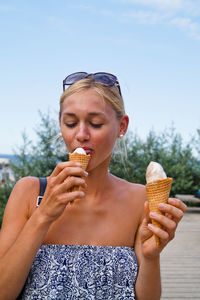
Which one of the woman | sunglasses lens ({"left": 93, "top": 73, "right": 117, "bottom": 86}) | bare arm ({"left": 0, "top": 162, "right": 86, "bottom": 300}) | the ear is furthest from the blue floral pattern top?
sunglasses lens ({"left": 93, "top": 73, "right": 117, "bottom": 86})

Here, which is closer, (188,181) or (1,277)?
(1,277)

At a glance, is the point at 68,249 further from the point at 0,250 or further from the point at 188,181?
the point at 188,181

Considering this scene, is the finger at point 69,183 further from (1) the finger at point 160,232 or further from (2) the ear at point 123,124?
(2) the ear at point 123,124

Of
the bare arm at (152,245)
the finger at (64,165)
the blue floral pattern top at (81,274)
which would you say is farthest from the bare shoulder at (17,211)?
the bare arm at (152,245)

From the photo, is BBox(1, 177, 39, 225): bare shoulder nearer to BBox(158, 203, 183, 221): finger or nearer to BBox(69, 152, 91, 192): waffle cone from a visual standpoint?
BBox(69, 152, 91, 192): waffle cone

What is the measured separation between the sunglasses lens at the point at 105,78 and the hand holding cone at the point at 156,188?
597 millimetres

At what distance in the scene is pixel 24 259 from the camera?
1617mm

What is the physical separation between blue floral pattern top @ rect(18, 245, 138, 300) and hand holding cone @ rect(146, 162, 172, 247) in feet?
1.20

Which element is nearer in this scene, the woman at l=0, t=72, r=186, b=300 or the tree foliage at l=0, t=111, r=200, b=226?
the woman at l=0, t=72, r=186, b=300

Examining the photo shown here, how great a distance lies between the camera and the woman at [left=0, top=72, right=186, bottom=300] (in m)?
1.60

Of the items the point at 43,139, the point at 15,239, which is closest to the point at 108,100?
the point at 15,239

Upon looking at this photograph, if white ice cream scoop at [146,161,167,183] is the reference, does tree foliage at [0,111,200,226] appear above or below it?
below

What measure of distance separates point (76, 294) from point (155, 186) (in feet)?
2.16

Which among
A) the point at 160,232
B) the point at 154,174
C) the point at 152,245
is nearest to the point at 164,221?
the point at 160,232
